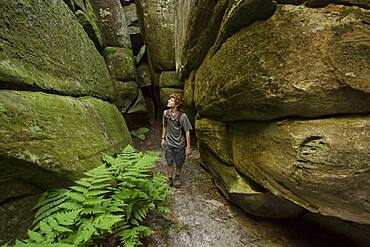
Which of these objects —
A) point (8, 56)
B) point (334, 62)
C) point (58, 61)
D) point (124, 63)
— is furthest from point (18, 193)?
point (124, 63)

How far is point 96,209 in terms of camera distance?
8.91ft

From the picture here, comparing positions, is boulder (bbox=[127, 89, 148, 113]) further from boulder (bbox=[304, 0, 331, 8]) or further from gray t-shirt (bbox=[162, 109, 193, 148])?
boulder (bbox=[304, 0, 331, 8])

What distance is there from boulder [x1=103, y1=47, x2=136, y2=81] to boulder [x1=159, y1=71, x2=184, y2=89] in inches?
71.0

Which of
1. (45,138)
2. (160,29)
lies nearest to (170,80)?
(160,29)

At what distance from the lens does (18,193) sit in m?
2.81

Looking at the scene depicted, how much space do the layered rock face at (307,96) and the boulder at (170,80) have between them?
8851mm

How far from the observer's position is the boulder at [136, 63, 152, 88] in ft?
47.8

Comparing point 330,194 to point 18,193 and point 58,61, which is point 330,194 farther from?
point 58,61

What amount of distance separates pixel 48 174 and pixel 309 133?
372 centimetres

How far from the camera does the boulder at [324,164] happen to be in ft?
8.57

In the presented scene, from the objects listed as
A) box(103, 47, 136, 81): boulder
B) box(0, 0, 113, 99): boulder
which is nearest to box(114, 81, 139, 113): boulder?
box(103, 47, 136, 81): boulder

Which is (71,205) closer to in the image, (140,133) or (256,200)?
(256,200)

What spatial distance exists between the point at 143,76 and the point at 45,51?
10265 millimetres

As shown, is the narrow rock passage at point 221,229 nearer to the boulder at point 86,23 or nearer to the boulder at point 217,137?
the boulder at point 217,137
